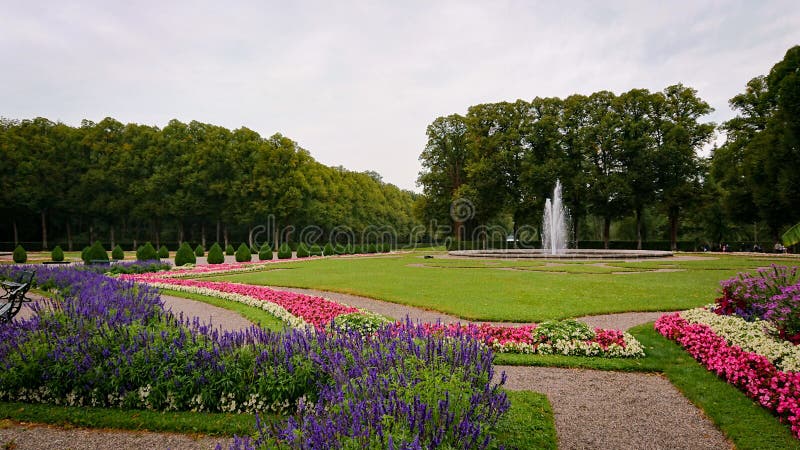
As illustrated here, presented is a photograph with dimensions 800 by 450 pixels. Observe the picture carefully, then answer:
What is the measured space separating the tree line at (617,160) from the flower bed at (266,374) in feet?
131

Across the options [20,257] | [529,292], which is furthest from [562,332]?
[20,257]

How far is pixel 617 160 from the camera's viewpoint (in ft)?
139

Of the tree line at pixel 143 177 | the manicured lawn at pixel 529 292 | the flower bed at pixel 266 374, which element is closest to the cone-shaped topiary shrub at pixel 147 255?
the manicured lawn at pixel 529 292

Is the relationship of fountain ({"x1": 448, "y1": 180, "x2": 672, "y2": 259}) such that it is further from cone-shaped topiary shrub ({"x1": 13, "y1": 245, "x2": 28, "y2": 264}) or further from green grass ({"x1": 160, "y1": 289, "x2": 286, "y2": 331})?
A: cone-shaped topiary shrub ({"x1": 13, "y1": 245, "x2": 28, "y2": 264})

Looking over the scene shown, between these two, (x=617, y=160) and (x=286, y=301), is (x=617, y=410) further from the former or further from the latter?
(x=617, y=160)

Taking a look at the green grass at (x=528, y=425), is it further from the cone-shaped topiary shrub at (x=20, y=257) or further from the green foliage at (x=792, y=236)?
the cone-shaped topiary shrub at (x=20, y=257)

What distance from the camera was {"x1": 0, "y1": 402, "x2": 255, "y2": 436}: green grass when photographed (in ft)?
14.6

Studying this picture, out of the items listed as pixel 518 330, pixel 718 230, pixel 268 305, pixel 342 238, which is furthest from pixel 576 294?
pixel 342 238

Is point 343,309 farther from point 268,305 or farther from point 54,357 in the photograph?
point 54,357

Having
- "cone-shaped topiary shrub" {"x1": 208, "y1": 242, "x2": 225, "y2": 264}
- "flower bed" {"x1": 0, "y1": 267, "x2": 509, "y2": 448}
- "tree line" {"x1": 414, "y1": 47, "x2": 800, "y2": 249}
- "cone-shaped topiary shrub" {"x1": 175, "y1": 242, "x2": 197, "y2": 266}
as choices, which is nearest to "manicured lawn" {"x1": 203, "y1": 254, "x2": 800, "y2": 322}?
"flower bed" {"x1": 0, "y1": 267, "x2": 509, "y2": 448}

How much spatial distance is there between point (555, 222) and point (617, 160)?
9611 millimetres

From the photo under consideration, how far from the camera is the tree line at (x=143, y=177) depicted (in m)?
49.4

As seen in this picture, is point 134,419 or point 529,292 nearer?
point 134,419

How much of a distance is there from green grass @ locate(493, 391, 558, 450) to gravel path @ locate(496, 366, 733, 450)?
4.7 inches
